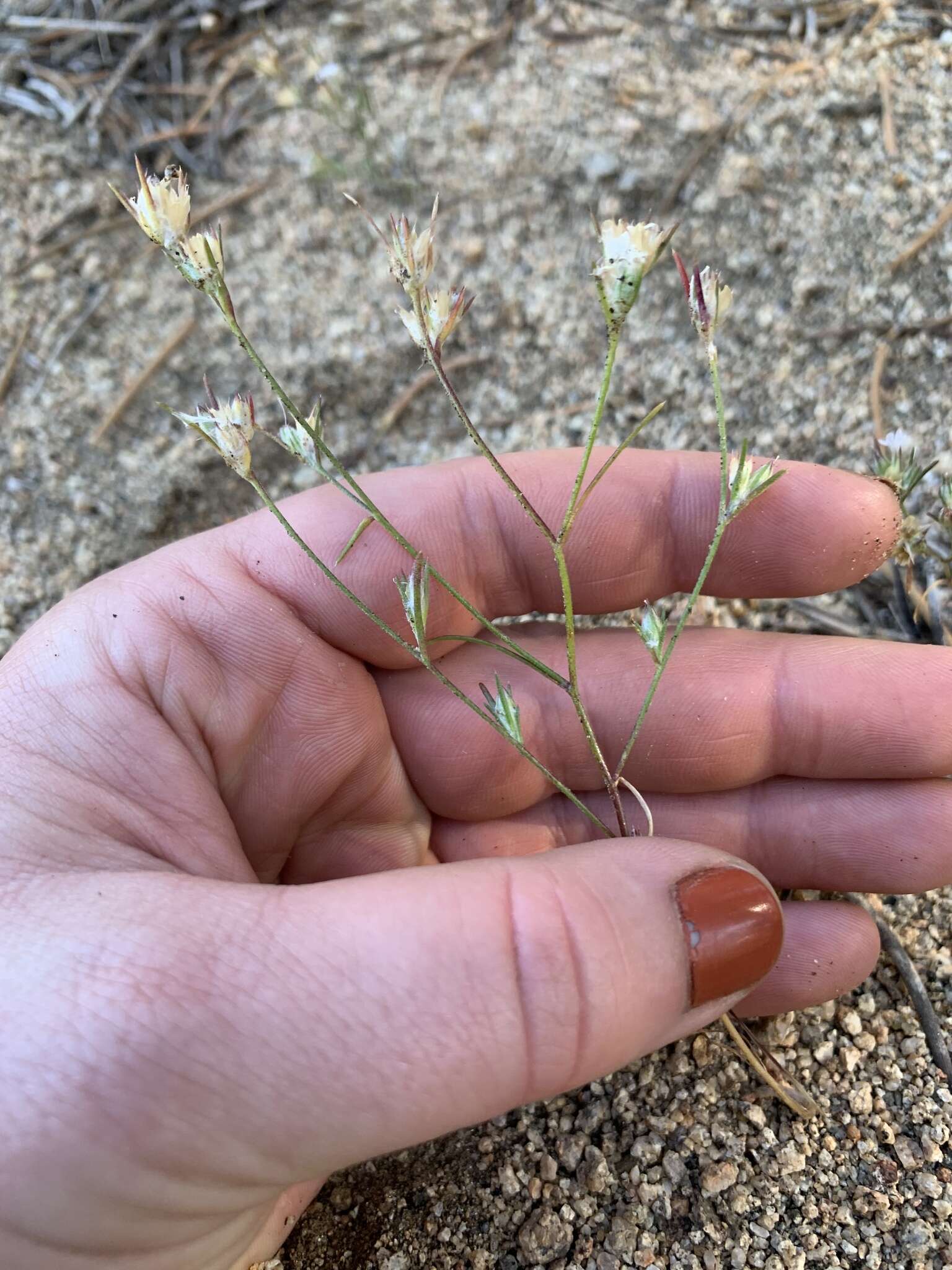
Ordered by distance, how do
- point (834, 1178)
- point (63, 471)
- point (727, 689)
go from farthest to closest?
point (63, 471)
point (727, 689)
point (834, 1178)

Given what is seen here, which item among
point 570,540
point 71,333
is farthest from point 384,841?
point 71,333

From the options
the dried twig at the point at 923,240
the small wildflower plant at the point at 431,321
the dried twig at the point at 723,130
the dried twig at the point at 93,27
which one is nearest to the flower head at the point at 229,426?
the small wildflower plant at the point at 431,321

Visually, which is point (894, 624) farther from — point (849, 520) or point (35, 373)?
point (35, 373)

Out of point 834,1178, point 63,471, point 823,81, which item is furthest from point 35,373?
point 834,1178

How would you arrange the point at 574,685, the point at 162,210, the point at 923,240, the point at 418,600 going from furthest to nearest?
the point at 923,240
the point at 574,685
the point at 418,600
the point at 162,210

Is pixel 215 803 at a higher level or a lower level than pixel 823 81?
lower

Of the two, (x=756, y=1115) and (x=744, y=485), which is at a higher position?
(x=744, y=485)

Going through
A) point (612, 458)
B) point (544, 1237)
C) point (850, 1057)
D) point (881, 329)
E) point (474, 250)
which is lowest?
point (544, 1237)

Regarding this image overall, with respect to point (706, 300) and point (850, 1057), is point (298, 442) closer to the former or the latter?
point (706, 300)
